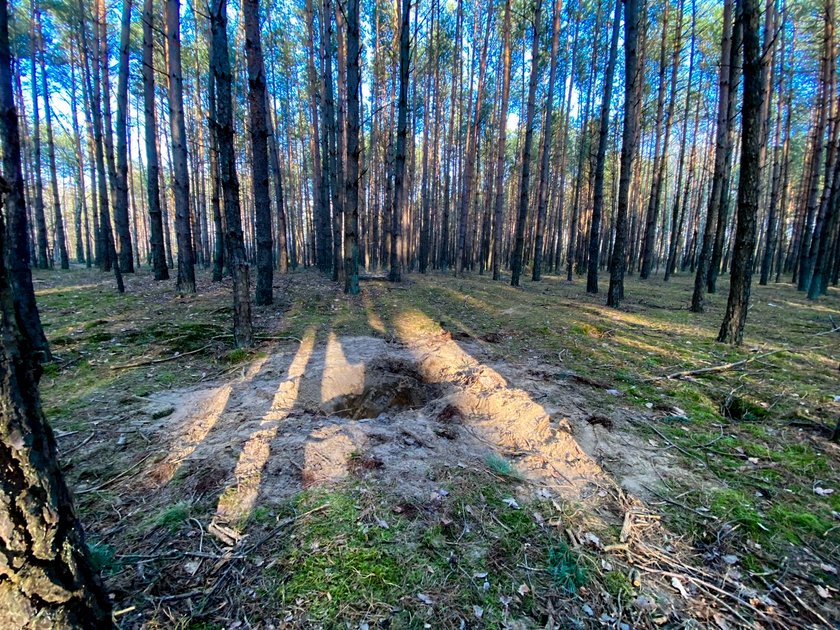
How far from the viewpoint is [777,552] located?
2254 millimetres

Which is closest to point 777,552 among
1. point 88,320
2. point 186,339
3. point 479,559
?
point 479,559

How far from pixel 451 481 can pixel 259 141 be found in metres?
8.55

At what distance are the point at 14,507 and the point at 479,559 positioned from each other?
2.09 metres

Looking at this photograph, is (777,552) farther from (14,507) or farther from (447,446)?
(14,507)

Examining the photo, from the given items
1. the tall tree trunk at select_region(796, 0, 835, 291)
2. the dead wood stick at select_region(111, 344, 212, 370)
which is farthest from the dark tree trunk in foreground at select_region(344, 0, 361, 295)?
the tall tree trunk at select_region(796, 0, 835, 291)

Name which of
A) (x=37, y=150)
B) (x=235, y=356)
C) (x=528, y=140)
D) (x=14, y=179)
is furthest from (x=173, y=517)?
(x=37, y=150)

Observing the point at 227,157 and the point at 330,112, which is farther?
the point at 330,112

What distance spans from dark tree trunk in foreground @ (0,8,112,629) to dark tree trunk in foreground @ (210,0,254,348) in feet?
13.7

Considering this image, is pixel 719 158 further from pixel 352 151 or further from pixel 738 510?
pixel 738 510

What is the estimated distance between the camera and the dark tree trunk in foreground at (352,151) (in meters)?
9.80

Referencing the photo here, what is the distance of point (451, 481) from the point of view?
2840mm

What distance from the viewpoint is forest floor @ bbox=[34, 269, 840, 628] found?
1.94 metres

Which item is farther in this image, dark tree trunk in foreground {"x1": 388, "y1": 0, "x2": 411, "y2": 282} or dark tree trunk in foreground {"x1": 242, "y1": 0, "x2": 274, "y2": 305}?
dark tree trunk in foreground {"x1": 388, "y1": 0, "x2": 411, "y2": 282}

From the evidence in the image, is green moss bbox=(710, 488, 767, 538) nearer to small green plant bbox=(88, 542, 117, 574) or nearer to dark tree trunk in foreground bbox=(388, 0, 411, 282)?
small green plant bbox=(88, 542, 117, 574)
